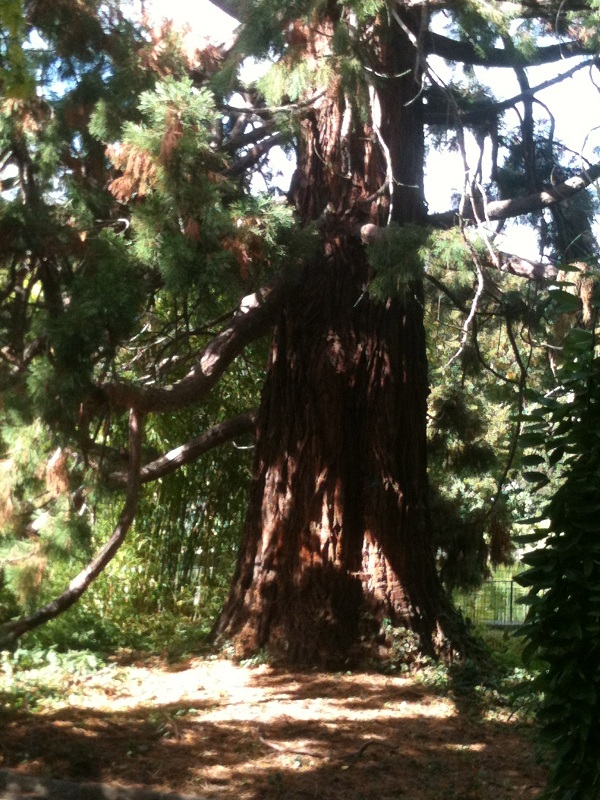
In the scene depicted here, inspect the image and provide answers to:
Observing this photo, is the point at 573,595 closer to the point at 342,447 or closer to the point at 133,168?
the point at 133,168

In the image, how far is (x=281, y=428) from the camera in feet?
31.2

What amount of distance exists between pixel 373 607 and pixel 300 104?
4.35 meters

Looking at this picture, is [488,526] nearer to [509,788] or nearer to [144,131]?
[509,788]

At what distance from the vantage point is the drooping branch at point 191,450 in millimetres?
9602

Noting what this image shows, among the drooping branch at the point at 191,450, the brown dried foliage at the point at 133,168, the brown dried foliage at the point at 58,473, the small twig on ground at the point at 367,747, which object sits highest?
the brown dried foliage at the point at 133,168

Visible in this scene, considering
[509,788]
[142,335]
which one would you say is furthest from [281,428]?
[509,788]

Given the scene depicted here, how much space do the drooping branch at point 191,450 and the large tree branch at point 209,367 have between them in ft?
3.01

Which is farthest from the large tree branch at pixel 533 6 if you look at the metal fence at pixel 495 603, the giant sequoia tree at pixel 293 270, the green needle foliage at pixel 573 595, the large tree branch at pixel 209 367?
the metal fence at pixel 495 603

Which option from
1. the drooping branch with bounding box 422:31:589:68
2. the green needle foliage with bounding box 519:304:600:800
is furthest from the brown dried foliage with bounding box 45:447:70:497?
the green needle foliage with bounding box 519:304:600:800

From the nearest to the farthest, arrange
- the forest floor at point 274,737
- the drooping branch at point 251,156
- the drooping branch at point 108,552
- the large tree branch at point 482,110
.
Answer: the forest floor at point 274,737, the drooping branch at point 108,552, the drooping branch at point 251,156, the large tree branch at point 482,110

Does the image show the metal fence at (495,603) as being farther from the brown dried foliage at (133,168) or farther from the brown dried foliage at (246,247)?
the brown dried foliage at (133,168)

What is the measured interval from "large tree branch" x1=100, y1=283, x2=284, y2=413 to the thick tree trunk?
0.39 metres

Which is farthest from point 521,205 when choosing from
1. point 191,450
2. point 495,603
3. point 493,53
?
point 495,603

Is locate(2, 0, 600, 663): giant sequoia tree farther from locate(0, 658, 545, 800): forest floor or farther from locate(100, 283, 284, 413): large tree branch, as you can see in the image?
locate(0, 658, 545, 800): forest floor
